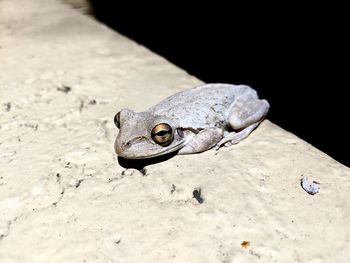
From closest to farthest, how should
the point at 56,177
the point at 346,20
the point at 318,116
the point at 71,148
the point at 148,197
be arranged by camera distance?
the point at 148,197, the point at 56,177, the point at 71,148, the point at 318,116, the point at 346,20

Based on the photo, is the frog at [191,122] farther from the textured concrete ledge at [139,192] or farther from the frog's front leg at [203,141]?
the textured concrete ledge at [139,192]

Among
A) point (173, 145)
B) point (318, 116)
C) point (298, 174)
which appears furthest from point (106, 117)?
point (318, 116)

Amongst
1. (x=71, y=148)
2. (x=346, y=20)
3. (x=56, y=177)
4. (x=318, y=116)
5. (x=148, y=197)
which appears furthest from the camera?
(x=346, y=20)

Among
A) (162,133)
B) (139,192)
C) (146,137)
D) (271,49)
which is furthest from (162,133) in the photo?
(271,49)

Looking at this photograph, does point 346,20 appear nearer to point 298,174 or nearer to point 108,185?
point 298,174

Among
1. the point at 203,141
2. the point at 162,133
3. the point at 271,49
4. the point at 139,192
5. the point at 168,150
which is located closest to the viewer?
the point at 139,192

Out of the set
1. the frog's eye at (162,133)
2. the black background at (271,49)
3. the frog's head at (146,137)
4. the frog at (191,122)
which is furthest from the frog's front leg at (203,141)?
the black background at (271,49)

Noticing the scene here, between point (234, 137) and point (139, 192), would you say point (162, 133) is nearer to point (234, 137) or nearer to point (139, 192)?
point (139, 192)
